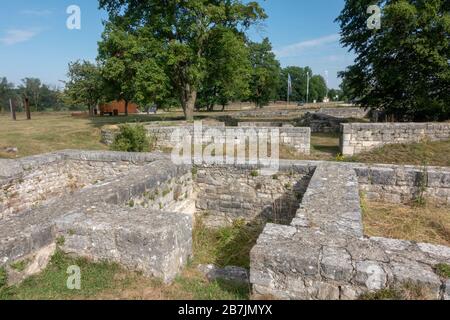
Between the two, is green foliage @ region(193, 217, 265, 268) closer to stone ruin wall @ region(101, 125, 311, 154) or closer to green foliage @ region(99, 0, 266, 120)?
stone ruin wall @ region(101, 125, 311, 154)

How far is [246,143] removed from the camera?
11.6 m

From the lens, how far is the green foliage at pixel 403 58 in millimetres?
12539

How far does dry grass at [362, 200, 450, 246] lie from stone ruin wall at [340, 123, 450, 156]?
5895 millimetres

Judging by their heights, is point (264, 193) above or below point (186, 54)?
below

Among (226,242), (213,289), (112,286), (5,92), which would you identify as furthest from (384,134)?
(5,92)

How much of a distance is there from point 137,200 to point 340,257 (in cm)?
330

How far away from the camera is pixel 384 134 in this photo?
10695 millimetres

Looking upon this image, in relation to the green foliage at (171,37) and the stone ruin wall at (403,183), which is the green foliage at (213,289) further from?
the green foliage at (171,37)

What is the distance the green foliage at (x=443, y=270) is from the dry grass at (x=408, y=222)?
5.09ft

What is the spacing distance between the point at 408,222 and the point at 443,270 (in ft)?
7.54

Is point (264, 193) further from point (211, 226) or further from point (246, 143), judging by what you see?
point (246, 143)

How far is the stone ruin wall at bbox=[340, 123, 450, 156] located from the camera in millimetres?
10469

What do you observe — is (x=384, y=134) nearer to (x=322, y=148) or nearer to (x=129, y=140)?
(x=322, y=148)
